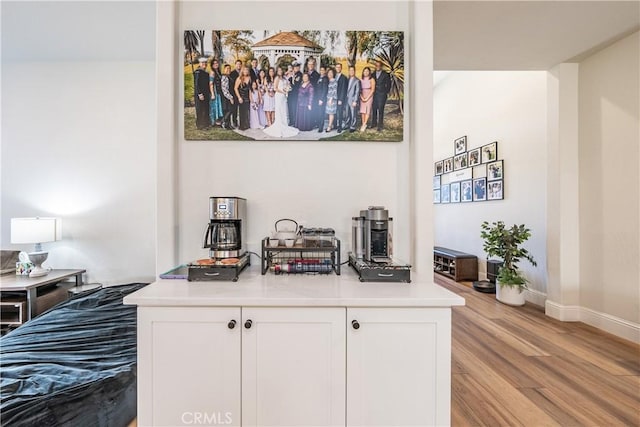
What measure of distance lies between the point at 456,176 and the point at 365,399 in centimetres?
508

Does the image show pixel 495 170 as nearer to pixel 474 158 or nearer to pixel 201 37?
pixel 474 158

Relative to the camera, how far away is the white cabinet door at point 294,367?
113cm

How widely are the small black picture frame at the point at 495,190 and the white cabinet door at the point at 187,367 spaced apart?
172 inches

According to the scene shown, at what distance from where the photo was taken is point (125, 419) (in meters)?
1.42

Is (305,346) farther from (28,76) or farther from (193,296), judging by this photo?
(28,76)

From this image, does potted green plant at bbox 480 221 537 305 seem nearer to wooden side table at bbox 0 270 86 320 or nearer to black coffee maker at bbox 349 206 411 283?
black coffee maker at bbox 349 206 411 283

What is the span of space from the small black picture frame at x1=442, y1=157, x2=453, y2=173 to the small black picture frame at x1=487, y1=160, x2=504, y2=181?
108cm

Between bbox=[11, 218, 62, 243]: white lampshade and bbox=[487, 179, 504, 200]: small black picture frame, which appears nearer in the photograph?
bbox=[11, 218, 62, 243]: white lampshade

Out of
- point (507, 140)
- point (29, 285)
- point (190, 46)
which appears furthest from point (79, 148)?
point (507, 140)

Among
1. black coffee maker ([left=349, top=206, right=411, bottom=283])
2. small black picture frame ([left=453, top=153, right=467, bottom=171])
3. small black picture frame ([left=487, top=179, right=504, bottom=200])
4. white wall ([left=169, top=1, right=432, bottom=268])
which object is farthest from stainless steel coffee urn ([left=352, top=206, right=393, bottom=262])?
small black picture frame ([left=453, top=153, right=467, bottom=171])

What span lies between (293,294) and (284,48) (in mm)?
1484

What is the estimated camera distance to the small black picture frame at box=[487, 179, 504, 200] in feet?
13.6

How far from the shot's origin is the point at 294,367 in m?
1.14

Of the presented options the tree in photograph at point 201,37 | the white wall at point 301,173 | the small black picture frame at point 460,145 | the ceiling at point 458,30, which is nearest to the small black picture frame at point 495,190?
the small black picture frame at point 460,145
